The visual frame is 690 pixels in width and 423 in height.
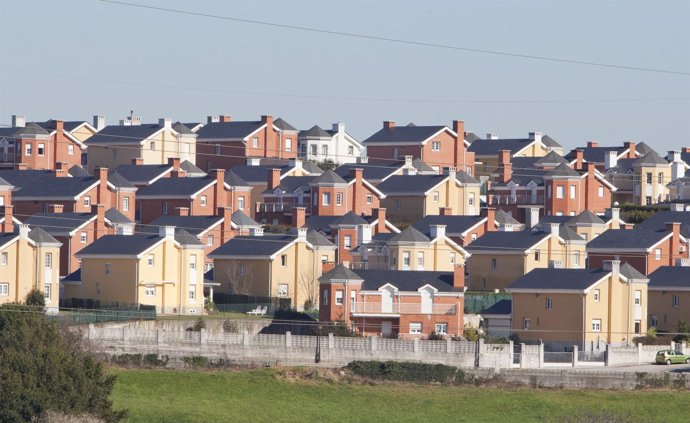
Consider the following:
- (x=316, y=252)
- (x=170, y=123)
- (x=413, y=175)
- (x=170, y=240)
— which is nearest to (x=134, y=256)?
(x=170, y=240)

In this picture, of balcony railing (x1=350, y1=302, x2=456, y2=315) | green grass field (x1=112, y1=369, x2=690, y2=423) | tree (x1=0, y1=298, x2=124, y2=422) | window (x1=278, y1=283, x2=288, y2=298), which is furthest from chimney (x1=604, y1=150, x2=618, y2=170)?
tree (x1=0, y1=298, x2=124, y2=422)

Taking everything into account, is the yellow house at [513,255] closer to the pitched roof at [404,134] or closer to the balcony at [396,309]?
the balcony at [396,309]

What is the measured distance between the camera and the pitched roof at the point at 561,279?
325 ft

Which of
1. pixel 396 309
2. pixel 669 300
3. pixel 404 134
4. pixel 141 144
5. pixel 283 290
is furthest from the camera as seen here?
pixel 404 134

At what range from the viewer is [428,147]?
477 ft

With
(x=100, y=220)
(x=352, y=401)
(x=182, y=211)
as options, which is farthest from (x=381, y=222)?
(x=352, y=401)

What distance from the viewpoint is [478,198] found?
5226 inches

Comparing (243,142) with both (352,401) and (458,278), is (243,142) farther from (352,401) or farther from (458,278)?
(352,401)

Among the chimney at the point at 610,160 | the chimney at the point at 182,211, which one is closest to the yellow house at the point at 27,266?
the chimney at the point at 182,211

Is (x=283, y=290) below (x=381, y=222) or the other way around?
below

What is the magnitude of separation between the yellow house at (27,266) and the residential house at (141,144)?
39.3 meters

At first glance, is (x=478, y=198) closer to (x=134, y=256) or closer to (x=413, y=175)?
(x=413, y=175)

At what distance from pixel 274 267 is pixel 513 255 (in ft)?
43.0

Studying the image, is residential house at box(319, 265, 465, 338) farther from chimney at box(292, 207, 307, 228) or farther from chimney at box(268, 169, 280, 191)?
chimney at box(268, 169, 280, 191)
